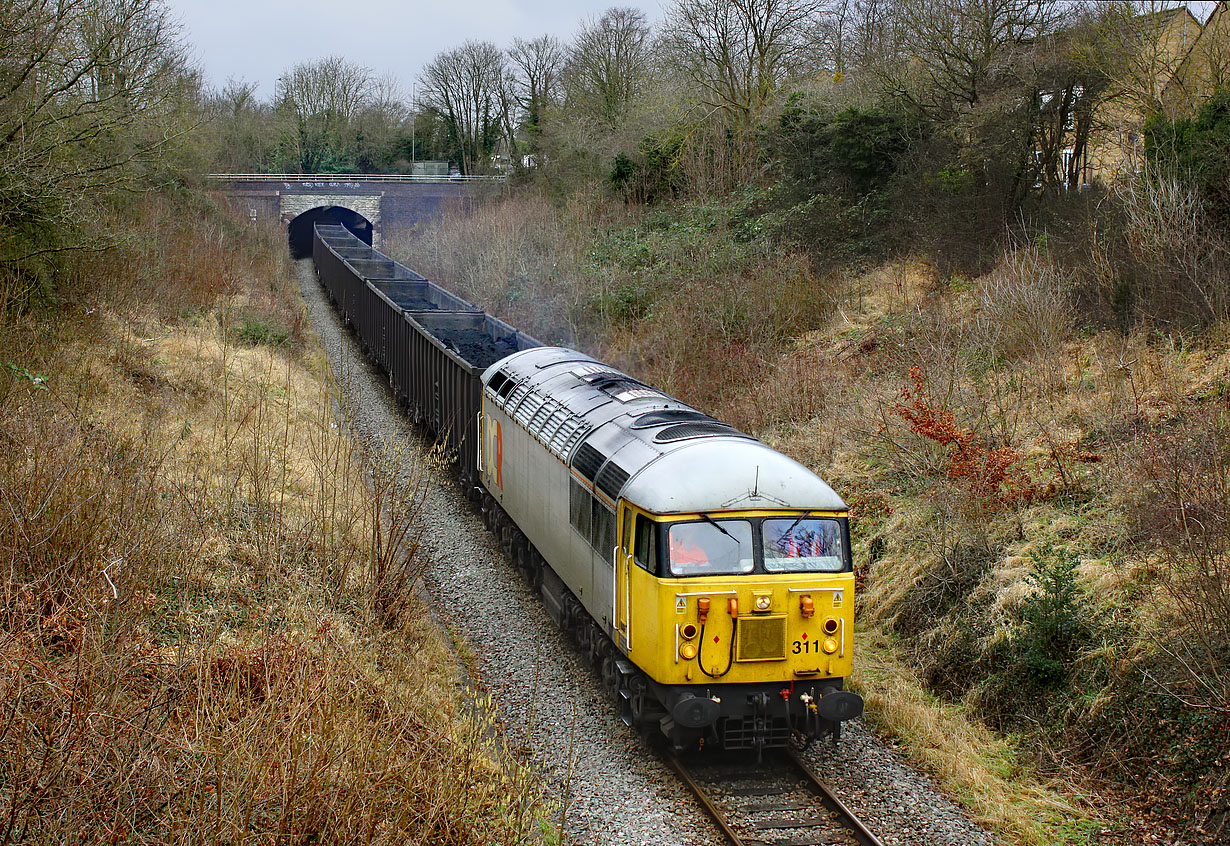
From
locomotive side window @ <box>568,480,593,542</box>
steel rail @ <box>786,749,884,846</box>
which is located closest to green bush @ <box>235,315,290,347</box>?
locomotive side window @ <box>568,480,593,542</box>

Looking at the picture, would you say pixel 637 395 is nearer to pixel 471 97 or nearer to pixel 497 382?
pixel 497 382

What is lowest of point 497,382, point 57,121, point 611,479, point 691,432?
point 611,479

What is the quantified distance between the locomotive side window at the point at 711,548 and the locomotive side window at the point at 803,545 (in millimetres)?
191

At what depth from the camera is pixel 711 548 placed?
25.8 ft

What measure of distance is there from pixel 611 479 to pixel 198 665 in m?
4.36

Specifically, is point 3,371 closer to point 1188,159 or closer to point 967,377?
point 967,377

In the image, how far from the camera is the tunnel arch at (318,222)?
54656 millimetres

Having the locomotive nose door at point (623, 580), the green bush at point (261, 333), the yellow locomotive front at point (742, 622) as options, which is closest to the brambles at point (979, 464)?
the yellow locomotive front at point (742, 622)

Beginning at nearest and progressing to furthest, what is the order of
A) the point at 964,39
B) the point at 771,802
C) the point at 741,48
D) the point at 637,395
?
the point at 771,802 → the point at 637,395 → the point at 964,39 → the point at 741,48

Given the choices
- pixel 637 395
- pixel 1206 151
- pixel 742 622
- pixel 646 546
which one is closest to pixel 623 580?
pixel 646 546

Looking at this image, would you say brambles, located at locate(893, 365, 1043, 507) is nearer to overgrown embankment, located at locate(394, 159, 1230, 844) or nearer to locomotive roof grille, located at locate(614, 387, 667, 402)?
overgrown embankment, located at locate(394, 159, 1230, 844)

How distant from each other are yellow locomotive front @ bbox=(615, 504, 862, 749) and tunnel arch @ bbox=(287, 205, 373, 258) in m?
49.8

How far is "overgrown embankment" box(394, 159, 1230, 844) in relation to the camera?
7.61 m

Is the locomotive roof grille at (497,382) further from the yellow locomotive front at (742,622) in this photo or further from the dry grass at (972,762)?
the dry grass at (972,762)
